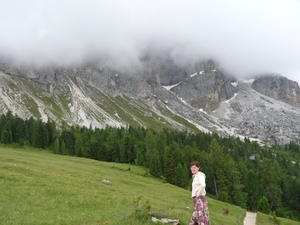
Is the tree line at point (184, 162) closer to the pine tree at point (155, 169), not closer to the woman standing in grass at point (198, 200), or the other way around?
the pine tree at point (155, 169)

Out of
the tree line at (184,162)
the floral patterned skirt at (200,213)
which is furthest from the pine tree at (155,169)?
the floral patterned skirt at (200,213)

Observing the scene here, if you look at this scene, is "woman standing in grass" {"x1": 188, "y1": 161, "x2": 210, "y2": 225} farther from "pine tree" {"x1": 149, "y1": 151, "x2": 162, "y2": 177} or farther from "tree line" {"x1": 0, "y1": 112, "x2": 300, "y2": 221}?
"pine tree" {"x1": 149, "y1": 151, "x2": 162, "y2": 177}

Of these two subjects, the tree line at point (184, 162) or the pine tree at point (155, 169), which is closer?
the pine tree at point (155, 169)

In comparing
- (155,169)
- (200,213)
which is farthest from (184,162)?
(200,213)

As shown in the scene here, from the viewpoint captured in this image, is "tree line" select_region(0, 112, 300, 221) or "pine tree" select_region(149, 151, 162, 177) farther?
"tree line" select_region(0, 112, 300, 221)

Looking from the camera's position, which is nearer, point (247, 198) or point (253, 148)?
point (247, 198)

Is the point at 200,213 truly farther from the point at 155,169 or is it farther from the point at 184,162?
the point at 184,162

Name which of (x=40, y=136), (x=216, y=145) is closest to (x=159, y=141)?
(x=216, y=145)

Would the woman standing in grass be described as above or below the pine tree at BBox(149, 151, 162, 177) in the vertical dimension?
above

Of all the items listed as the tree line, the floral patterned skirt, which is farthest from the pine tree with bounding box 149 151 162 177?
the floral patterned skirt

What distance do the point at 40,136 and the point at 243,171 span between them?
8459 cm

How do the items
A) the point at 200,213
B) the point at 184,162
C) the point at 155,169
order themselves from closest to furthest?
the point at 200,213 < the point at 155,169 < the point at 184,162

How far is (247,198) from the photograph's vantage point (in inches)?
3113

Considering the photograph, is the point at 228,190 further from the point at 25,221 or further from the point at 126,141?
the point at 25,221
